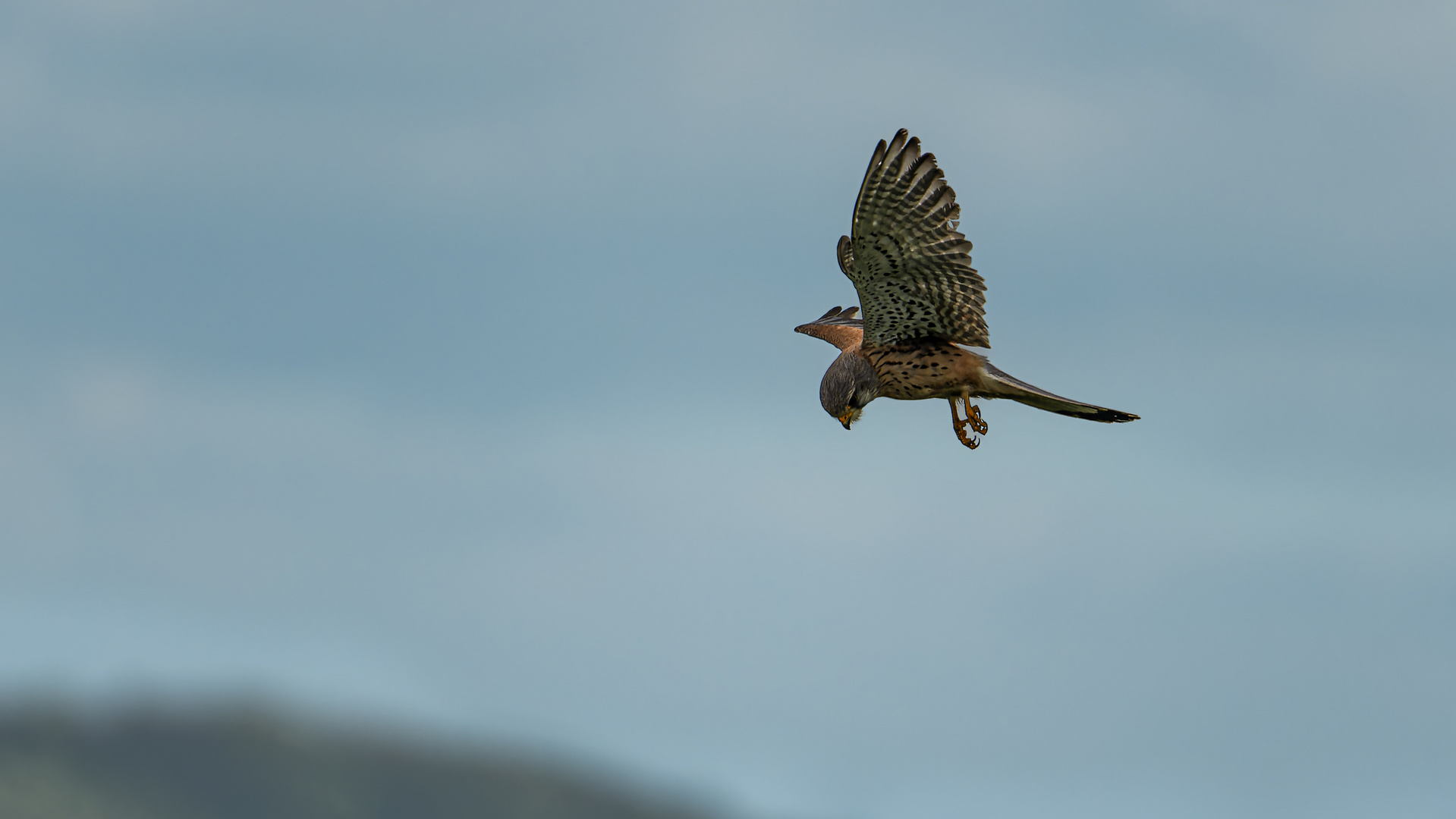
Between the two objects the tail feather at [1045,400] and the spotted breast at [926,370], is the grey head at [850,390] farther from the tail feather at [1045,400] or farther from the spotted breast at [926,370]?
the tail feather at [1045,400]

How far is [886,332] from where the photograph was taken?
1555cm

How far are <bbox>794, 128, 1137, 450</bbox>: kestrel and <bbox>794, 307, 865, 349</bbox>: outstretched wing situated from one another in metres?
2.35

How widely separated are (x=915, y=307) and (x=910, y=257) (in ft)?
2.57

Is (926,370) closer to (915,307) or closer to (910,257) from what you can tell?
(915,307)

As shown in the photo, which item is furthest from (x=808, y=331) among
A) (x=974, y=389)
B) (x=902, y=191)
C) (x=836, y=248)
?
(x=902, y=191)

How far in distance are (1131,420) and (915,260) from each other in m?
2.76

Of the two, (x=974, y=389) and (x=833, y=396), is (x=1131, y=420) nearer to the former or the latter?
(x=974, y=389)

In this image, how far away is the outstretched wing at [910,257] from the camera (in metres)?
13.8

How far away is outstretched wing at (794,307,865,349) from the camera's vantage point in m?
18.8

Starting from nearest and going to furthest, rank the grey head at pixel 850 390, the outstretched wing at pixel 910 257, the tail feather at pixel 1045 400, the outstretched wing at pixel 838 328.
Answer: the outstretched wing at pixel 910 257 → the tail feather at pixel 1045 400 → the grey head at pixel 850 390 → the outstretched wing at pixel 838 328

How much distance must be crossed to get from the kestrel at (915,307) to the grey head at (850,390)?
1 cm

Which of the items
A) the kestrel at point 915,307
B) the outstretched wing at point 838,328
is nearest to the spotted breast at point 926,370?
the kestrel at point 915,307

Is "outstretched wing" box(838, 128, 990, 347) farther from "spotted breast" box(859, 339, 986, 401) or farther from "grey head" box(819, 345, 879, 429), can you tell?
"grey head" box(819, 345, 879, 429)

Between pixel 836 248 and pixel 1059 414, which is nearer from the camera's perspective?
pixel 1059 414
